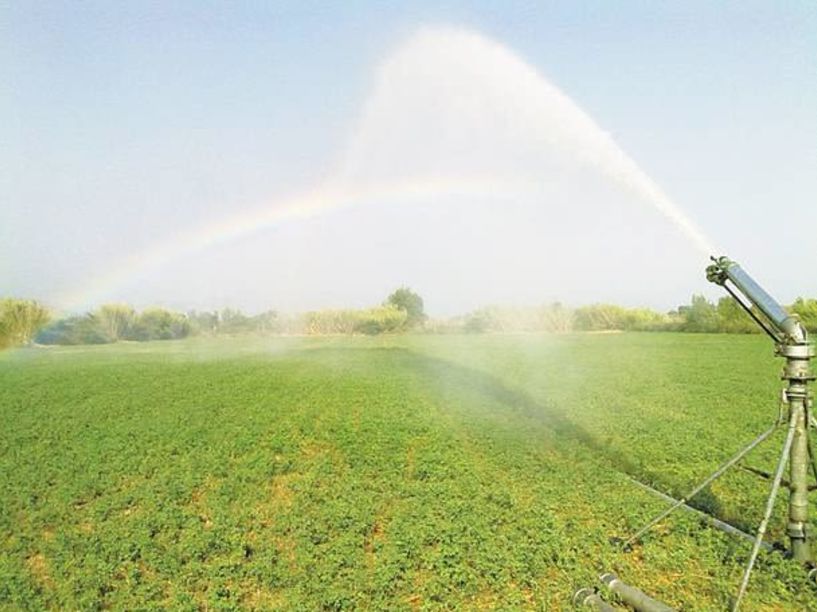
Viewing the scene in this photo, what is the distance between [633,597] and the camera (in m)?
5.03

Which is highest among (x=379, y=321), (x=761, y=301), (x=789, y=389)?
(x=379, y=321)

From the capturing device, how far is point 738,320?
157ft

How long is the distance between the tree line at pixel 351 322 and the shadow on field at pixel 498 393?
30007mm

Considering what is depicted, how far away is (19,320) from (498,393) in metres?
43.5

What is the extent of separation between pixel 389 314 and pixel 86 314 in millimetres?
27185

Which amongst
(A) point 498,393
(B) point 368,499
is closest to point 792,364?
(B) point 368,499

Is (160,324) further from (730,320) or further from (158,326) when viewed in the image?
(730,320)

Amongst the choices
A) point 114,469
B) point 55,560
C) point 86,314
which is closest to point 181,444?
point 114,469

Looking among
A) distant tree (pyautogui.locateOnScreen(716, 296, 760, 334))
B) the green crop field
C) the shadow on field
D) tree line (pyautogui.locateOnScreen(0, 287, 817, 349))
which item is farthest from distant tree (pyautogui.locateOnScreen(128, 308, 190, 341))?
distant tree (pyautogui.locateOnScreen(716, 296, 760, 334))

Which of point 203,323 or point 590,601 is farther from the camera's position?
point 203,323

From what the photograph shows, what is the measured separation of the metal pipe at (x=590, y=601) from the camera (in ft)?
16.3

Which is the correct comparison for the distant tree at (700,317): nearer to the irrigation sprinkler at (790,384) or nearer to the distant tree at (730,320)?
the distant tree at (730,320)

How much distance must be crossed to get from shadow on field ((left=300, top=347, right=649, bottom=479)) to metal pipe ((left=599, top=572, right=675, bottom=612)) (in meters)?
3.46

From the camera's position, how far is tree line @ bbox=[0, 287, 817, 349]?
4619 cm
